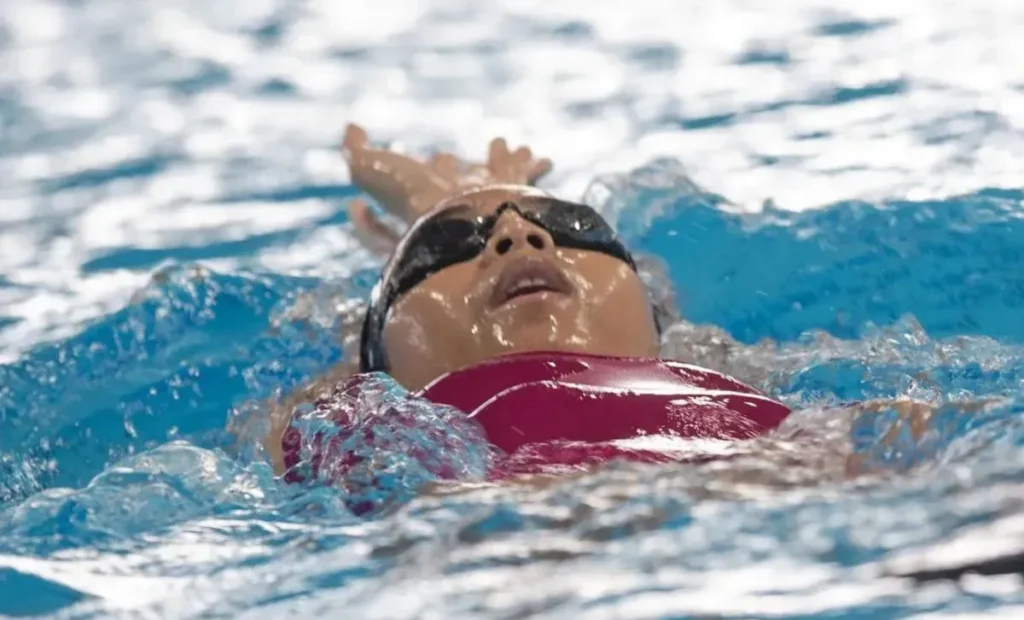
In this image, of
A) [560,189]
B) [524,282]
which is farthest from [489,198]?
[560,189]

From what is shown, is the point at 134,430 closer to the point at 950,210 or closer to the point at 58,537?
the point at 58,537

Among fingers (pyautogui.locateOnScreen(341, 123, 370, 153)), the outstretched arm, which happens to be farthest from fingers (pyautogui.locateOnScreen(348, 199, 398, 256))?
fingers (pyautogui.locateOnScreen(341, 123, 370, 153))

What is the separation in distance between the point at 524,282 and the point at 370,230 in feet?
3.25

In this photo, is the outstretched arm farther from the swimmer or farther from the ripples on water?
the swimmer

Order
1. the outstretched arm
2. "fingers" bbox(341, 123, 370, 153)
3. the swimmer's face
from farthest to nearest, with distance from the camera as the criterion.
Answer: "fingers" bbox(341, 123, 370, 153), the outstretched arm, the swimmer's face

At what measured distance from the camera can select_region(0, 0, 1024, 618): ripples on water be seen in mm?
2016

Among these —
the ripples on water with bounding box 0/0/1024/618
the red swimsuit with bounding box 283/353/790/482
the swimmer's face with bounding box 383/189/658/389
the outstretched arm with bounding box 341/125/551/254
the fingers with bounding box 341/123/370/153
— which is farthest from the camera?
the fingers with bounding box 341/123/370/153

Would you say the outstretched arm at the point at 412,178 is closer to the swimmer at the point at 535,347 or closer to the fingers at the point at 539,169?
the fingers at the point at 539,169

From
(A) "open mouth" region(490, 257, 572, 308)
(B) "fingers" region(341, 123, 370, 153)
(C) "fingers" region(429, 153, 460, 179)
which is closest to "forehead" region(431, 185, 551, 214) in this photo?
(A) "open mouth" region(490, 257, 572, 308)

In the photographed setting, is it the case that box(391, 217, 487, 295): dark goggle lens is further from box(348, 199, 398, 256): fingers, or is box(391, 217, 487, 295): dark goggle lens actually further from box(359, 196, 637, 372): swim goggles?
box(348, 199, 398, 256): fingers

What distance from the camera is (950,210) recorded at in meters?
4.12

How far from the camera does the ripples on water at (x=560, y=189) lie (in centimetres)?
202

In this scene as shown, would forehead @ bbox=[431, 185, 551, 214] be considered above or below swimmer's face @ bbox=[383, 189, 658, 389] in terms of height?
above

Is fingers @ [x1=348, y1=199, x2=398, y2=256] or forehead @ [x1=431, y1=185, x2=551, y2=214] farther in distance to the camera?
fingers @ [x1=348, y1=199, x2=398, y2=256]
